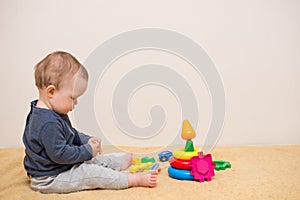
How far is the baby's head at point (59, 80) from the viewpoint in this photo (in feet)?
3.20

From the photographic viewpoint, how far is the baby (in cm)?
95

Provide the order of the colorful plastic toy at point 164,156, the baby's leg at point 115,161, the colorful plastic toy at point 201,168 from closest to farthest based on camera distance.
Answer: the colorful plastic toy at point 201,168 < the baby's leg at point 115,161 < the colorful plastic toy at point 164,156

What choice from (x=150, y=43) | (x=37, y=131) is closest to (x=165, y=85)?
(x=150, y=43)

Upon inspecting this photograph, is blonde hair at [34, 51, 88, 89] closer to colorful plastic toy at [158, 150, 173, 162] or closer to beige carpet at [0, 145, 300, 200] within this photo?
beige carpet at [0, 145, 300, 200]

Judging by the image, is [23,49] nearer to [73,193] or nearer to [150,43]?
[150,43]

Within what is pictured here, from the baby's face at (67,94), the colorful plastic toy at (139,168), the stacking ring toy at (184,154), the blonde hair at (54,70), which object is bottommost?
the colorful plastic toy at (139,168)

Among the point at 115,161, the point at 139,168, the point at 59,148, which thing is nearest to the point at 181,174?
the point at 139,168

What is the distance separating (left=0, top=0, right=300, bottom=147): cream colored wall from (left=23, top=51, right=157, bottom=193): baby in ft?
1.74

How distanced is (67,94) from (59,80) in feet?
0.15

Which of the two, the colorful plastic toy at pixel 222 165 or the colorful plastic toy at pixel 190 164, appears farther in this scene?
the colorful plastic toy at pixel 222 165

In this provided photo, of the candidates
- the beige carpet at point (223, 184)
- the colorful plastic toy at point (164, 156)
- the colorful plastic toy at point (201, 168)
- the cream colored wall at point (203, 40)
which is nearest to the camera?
the beige carpet at point (223, 184)

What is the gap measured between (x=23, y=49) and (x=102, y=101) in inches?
15.6

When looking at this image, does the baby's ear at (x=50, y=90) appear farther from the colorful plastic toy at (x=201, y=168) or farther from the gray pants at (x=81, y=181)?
the colorful plastic toy at (x=201, y=168)

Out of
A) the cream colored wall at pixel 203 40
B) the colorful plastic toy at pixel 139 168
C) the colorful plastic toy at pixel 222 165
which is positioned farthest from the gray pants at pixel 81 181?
the cream colored wall at pixel 203 40
